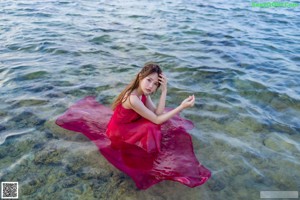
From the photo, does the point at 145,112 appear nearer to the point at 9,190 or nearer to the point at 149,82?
the point at 149,82

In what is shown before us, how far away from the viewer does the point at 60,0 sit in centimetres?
1423

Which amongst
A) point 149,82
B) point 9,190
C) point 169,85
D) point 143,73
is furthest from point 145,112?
point 169,85

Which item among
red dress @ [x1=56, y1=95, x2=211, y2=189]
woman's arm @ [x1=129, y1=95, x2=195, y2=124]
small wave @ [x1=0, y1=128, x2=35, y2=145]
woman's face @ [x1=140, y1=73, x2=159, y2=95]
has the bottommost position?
red dress @ [x1=56, y1=95, x2=211, y2=189]

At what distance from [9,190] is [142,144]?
1836 mm

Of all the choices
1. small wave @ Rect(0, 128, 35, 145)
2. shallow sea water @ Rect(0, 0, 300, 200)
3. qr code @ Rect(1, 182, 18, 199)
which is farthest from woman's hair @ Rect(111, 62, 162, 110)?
qr code @ Rect(1, 182, 18, 199)

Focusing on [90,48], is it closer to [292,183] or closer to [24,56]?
[24,56]

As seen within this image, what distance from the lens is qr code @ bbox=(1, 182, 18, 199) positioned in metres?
3.71

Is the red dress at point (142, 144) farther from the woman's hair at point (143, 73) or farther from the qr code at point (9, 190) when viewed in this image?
the qr code at point (9, 190)

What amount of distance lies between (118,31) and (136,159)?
671 cm

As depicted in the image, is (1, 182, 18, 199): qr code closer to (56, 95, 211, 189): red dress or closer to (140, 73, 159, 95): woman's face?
(56, 95, 211, 189): red dress

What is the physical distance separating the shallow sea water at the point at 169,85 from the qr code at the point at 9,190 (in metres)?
0.09

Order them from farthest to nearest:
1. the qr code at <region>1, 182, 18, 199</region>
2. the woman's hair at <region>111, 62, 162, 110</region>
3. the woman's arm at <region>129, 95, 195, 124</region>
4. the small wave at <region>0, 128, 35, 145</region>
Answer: the small wave at <region>0, 128, 35, 145</region>, the woman's arm at <region>129, 95, 195, 124</region>, the woman's hair at <region>111, 62, 162, 110</region>, the qr code at <region>1, 182, 18, 199</region>

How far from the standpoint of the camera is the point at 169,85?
688 cm

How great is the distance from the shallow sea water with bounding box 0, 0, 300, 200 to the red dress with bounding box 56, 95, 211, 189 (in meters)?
0.12
